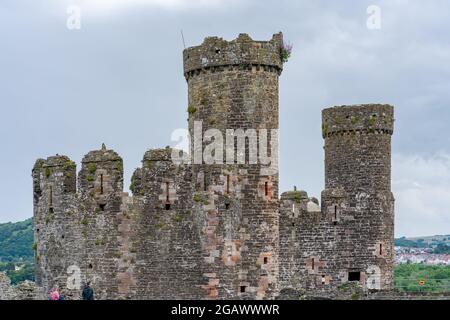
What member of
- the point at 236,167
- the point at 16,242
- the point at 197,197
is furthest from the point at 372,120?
the point at 16,242

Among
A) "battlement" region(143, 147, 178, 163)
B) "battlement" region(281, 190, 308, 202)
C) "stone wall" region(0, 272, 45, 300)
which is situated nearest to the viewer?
"stone wall" region(0, 272, 45, 300)

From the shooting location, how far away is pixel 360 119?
5119 centimetres

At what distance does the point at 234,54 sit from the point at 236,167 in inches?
134

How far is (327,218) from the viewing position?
49.8 metres

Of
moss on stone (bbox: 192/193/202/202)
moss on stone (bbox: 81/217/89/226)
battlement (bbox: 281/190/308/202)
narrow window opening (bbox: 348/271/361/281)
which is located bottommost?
narrow window opening (bbox: 348/271/361/281)

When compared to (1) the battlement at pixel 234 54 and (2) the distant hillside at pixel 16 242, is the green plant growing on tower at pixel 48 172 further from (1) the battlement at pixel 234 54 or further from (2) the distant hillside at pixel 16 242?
(2) the distant hillside at pixel 16 242

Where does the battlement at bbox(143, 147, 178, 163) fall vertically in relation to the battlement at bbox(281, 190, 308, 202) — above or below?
above

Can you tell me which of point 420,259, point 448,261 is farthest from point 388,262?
point 420,259

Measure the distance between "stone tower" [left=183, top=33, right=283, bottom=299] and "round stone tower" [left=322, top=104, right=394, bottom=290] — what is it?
8.94m

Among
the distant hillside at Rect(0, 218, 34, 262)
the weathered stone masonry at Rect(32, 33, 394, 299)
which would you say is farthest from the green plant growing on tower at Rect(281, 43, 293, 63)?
the distant hillside at Rect(0, 218, 34, 262)

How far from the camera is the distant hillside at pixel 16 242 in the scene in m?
115

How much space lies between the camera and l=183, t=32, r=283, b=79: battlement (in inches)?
1608

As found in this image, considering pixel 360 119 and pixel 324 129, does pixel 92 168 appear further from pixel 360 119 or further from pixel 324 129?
pixel 360 119

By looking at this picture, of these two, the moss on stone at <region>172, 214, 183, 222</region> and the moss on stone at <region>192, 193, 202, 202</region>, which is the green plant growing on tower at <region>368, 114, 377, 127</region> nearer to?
the moss on stone at <region>192, 193, 202, 202</region>
